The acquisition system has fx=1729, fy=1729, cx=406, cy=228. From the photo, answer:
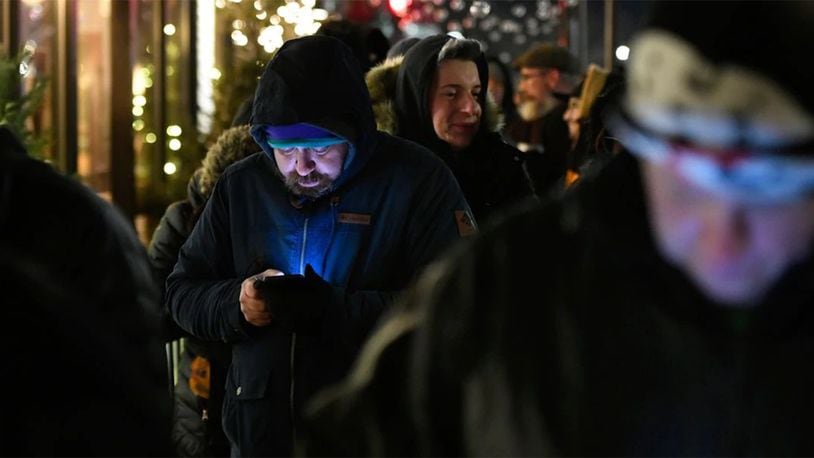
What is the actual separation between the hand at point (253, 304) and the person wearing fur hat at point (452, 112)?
1.84 m

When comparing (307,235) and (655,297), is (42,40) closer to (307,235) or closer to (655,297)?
(307,235)

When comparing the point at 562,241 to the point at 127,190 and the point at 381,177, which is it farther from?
the point at 127,190

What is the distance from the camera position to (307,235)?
518 centimetres

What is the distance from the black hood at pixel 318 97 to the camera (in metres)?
5.12

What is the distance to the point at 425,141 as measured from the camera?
680cm

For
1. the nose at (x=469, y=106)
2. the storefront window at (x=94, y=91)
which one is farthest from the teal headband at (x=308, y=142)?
the storefront window at (x=94, y=91)

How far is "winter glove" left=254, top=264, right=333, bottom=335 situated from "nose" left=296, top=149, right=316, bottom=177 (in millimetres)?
307

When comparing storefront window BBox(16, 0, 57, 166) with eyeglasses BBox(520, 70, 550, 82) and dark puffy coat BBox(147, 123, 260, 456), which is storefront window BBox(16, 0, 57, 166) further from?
dark puffy coat BBox(147, 123, 260, 456)

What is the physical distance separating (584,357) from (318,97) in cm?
277

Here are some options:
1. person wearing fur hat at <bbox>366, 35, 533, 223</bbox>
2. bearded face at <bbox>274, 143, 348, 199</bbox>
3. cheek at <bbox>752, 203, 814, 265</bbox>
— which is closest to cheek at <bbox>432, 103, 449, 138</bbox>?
person wearing fur hat at <bbox>366, 35, 533, 223</bbox>

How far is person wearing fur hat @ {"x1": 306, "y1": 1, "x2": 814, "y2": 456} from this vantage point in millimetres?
2344

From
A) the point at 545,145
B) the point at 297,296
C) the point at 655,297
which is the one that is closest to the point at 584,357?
the point at 655,297

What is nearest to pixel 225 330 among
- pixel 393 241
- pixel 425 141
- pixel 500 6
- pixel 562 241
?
pixel 393 241

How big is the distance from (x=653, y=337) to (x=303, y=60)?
292 cm
